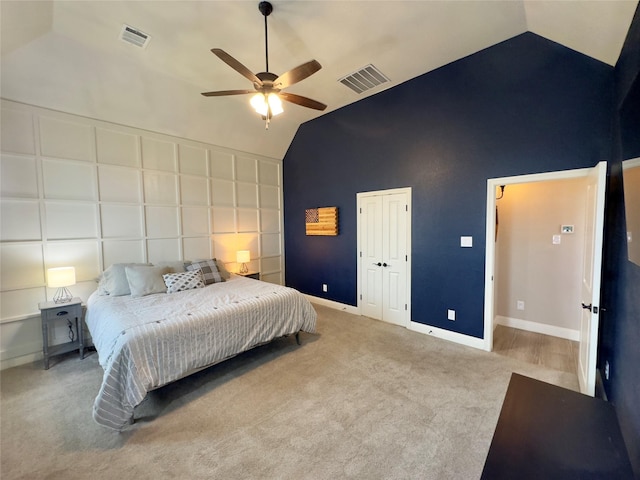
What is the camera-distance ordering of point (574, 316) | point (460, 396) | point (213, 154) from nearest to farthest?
point (460, 396), point (574, 316), point (213, 154)

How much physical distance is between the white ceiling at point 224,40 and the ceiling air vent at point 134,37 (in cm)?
5

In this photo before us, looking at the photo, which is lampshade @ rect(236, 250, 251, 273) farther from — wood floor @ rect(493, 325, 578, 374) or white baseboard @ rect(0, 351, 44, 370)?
wood floor @ rect(493, 325, 578, 374)

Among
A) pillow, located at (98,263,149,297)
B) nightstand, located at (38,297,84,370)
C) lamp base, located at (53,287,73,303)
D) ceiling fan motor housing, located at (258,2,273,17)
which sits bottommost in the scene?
nightstand, located at (38,297,84,370)

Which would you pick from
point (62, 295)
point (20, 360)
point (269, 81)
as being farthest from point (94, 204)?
point (269, 81)

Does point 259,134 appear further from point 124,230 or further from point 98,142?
point 124,230

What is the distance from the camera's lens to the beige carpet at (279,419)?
1.72m

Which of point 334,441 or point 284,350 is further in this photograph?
point 284,350

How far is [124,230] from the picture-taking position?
386cm

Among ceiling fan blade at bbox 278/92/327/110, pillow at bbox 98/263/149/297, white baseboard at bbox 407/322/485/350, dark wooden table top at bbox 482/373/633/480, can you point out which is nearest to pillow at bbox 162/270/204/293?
pillow at bbox 98/263/149/297

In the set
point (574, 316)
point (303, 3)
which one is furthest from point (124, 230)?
point (574, 316)

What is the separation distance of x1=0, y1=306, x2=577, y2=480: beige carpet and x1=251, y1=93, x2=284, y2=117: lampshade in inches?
105

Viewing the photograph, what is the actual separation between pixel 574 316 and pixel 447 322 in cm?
163

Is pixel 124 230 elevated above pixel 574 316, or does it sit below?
above

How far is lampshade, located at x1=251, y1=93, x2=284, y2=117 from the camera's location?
252cm
